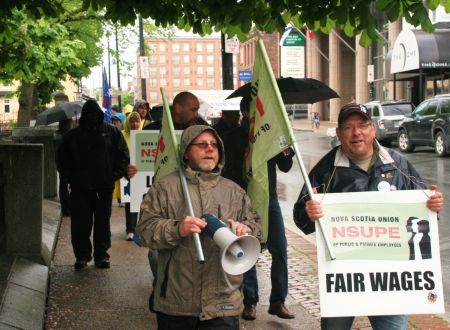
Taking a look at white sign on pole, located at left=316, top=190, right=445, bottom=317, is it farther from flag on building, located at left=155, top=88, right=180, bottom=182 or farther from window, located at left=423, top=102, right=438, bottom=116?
window, located at left=423, top=102, right=438, bottom=116

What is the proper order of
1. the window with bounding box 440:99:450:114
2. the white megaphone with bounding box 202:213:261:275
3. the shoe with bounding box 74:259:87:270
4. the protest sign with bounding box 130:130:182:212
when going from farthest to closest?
the window with bounding box 440:99:450:114, the shoe with bounding box 74:259:87:270, the protest sign with bounding box 130:130:182:212, the white megaphone with bounding box 202:213:261:275

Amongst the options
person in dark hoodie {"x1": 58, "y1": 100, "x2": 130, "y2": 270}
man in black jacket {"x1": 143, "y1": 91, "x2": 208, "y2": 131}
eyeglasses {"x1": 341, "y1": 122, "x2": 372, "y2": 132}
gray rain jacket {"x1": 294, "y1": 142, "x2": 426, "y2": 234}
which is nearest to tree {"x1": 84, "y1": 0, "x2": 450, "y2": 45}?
man in black jacket {"x1": 143, "y1": 91, "x2": 208, "y2": 131}

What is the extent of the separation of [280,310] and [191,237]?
94.5 inches

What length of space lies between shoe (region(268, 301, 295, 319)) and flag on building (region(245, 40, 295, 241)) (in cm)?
163

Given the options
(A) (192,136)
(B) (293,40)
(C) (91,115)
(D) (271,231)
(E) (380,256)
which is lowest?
(D) (271,231)

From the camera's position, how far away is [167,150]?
450 cm

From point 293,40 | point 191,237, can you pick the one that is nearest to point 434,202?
point 191,237

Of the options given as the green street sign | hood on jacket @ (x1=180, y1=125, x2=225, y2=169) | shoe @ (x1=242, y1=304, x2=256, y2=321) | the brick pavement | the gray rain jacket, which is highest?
the green street sign

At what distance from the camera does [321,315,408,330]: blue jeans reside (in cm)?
391

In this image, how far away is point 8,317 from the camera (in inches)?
206

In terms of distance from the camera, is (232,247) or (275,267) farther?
(275,267)

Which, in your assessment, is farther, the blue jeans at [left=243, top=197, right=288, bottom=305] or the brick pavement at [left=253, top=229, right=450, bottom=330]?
the blue jeans at [left=243, top=197, right=288, bottom=305]

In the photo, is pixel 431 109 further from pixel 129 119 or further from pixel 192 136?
pixel 192 136

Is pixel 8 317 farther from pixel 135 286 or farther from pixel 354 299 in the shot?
pixel 354 299
